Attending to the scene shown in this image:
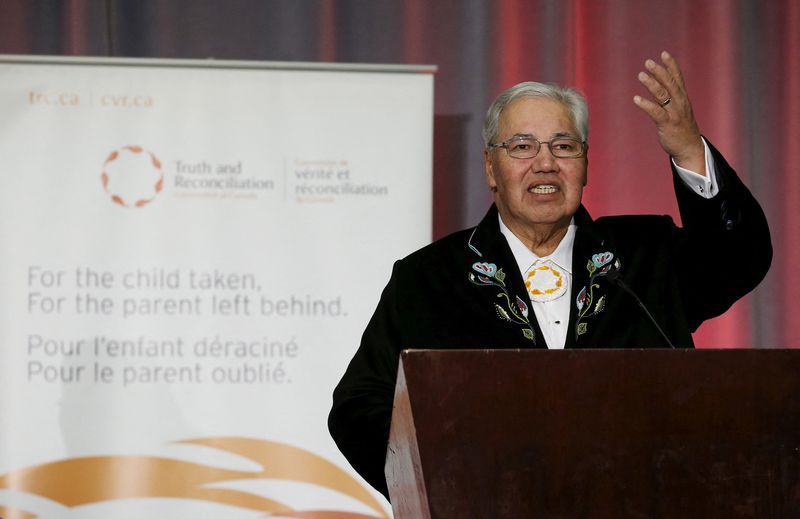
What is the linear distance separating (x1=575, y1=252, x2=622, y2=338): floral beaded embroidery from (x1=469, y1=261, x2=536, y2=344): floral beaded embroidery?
0.10 meters

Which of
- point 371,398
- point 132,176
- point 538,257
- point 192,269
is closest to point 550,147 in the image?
point 538,257

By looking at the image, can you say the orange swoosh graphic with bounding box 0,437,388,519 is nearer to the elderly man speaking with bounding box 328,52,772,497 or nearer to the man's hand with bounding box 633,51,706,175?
the elderly man speaking with bounding box 328,52,772,497

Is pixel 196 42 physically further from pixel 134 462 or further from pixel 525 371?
pixel 525 371

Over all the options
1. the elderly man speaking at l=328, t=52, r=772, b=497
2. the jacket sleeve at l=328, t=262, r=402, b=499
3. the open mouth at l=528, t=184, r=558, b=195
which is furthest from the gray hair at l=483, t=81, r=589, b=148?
the jacket sleeve at l=328, t=262, r=402, b=499

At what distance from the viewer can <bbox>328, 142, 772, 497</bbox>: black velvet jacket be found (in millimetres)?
2061

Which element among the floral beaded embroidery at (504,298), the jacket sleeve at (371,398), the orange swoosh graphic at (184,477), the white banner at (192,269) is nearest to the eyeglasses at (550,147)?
the floral beaded embroidery at (504,298)

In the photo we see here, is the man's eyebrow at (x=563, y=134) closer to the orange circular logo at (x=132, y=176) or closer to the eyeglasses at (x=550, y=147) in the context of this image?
the eyeglasses at (x=550, y=147)

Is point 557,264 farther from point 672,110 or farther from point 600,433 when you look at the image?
point 600,433

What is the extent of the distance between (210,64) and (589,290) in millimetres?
1982

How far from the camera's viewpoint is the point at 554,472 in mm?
1267

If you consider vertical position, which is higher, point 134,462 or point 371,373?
point 371,373

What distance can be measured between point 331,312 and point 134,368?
68 cm

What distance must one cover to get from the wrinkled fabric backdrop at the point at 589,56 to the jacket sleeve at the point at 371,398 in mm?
1969

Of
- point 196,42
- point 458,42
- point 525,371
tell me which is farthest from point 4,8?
point 525,371
